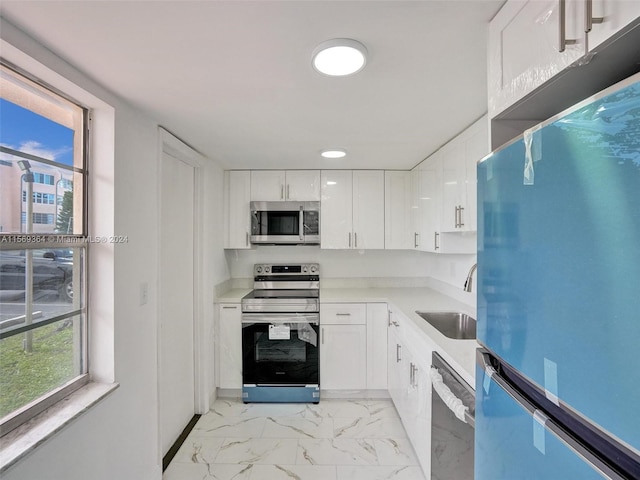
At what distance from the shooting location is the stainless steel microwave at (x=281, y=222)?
315cm

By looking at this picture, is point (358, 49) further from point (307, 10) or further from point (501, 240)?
point (501, 240)

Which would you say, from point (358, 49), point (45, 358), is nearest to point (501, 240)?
point (358, 49)

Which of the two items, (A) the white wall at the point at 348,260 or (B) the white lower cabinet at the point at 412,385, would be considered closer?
(B) the white lower cabinet at the point at 412,385

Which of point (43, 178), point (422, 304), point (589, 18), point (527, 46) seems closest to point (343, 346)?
point (422, 304)

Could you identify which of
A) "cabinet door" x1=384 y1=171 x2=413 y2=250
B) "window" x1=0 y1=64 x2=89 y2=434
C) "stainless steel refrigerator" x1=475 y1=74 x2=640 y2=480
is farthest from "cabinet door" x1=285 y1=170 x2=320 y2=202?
"stainless steel refrigerator" x1=475 y1=74 x2=640 y2=480

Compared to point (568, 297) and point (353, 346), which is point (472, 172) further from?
point (353, 346)

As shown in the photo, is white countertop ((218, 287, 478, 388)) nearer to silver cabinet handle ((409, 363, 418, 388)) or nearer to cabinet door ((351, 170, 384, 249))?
silver cabinet handle ((409, 363, 418, 388))

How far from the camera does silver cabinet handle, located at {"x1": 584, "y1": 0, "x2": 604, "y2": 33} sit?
626 millimetres

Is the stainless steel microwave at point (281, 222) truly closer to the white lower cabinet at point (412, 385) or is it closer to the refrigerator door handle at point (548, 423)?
the white lower cabinet at point (412, 385)

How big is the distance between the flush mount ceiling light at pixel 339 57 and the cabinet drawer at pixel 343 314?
206cm

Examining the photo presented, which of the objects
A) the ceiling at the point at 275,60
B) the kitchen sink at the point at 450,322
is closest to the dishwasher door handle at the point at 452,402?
the kitchen sink at the point at 450,322

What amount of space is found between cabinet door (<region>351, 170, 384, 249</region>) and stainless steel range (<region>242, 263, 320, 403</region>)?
0.85m

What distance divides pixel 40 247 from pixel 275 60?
1.18 metres

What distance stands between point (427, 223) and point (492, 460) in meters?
2.09
